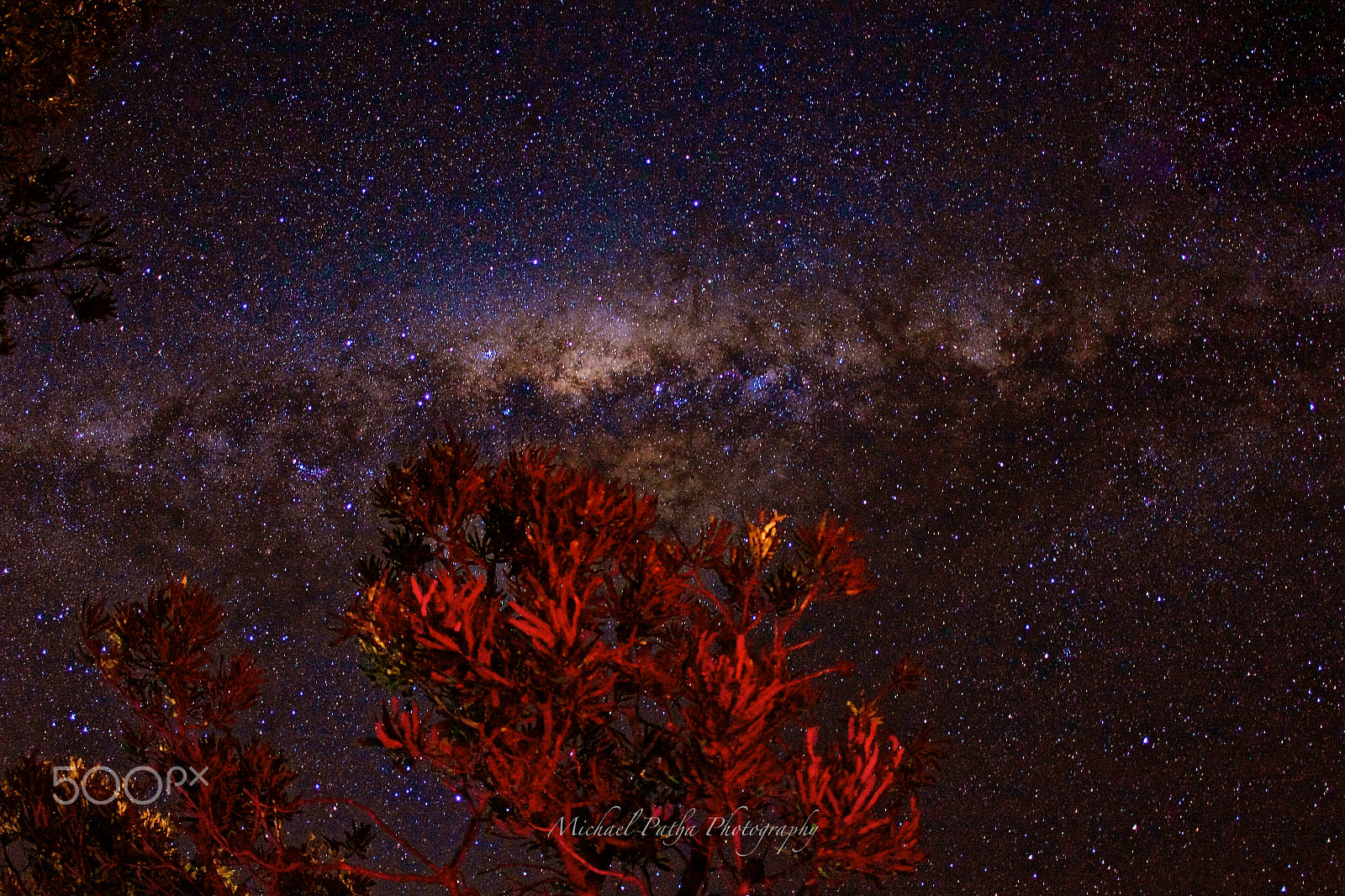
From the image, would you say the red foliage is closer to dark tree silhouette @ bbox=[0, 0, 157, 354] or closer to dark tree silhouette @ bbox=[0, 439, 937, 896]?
dark tree silhouette @ bbox=[0, 439, 937, 896]

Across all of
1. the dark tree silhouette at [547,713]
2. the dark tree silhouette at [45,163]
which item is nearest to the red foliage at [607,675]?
the dark tree silhouette at [547,713]

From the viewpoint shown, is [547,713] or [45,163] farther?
[45,163]

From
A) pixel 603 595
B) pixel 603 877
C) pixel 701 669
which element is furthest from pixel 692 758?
pixel 603 877

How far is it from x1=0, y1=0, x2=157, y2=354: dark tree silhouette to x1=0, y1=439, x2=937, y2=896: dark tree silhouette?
3.55 ft

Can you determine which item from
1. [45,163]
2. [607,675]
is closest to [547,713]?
[607,675]

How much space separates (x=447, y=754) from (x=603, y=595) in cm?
52

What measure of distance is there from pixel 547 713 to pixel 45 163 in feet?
7.98

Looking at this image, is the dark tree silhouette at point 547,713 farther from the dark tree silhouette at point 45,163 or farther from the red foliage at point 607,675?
the dark tree silhouette at point 45,163

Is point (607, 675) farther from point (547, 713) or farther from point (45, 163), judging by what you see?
point (45, 163)

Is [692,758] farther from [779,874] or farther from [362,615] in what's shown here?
[362,615]

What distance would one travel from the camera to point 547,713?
1922 mm

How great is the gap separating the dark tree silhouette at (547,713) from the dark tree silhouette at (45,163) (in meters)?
1.08

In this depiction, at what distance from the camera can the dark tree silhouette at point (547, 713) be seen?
1858 mm

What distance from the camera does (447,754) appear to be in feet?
6.49
